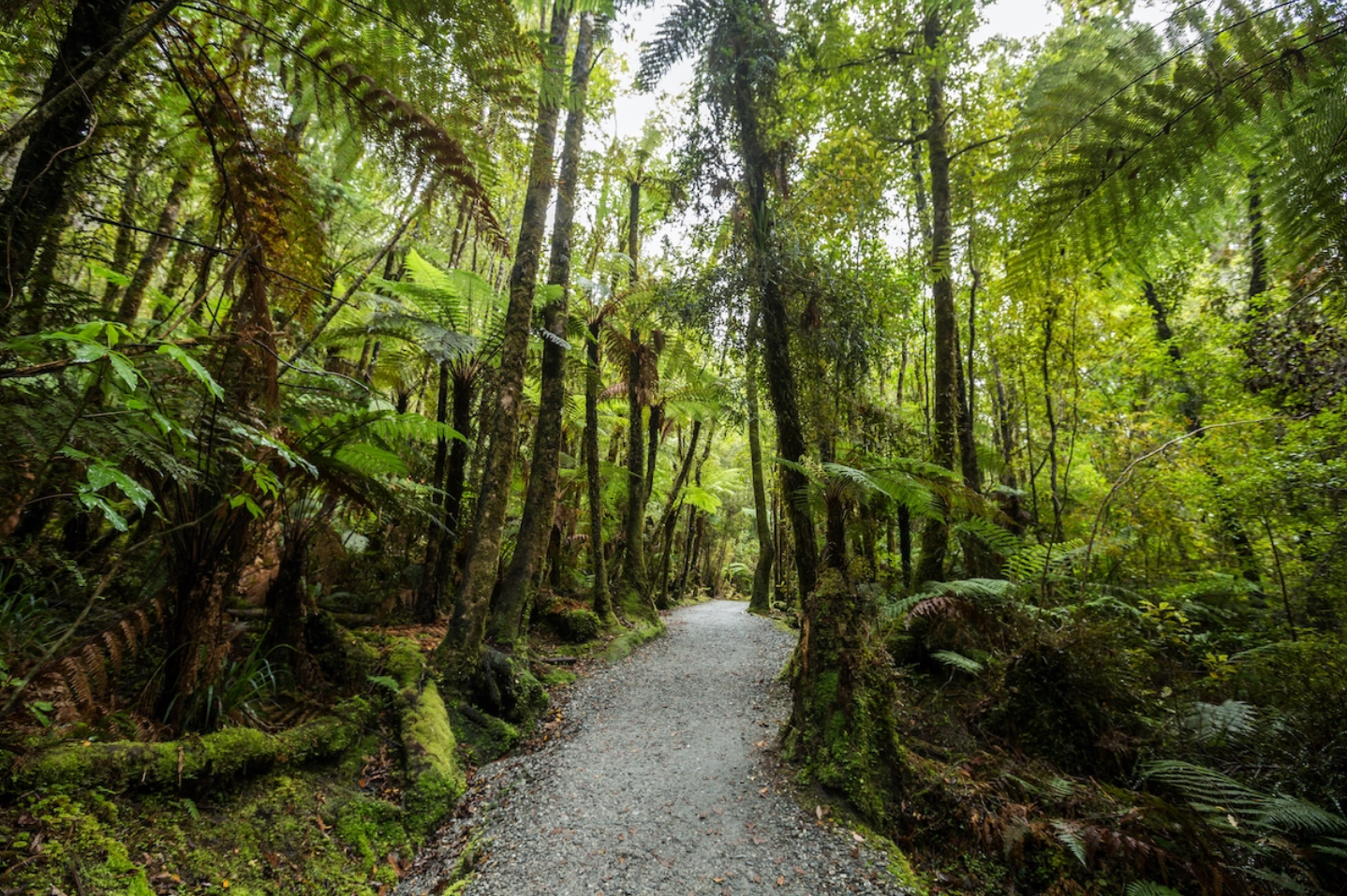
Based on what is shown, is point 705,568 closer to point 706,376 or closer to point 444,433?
point 706,376

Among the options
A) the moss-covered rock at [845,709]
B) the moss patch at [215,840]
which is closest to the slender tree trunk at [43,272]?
the moss patch at [215,840]

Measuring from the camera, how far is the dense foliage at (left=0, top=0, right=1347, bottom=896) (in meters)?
1.48

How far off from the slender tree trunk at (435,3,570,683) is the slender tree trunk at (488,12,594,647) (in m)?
0.79

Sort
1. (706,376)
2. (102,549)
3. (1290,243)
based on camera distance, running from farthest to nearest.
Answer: (706,376), (102,549), (1290,243)

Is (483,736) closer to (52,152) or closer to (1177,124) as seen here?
(52,152)

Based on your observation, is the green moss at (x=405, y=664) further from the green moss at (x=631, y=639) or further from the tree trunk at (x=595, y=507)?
the tree trunk at (x=595, y=507)

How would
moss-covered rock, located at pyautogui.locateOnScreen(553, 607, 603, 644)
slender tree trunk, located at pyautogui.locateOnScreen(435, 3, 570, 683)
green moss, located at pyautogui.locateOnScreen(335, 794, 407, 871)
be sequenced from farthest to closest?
moss-covered rock, located at pyautogui.locateOnScreen(553, 607, 603, 644) < slender tree trunk, located at pyautogui.locateOnScreen(435, 3, 570, 683) < green moss, located at pyautogui.locateOnScreen(335, 794, 407, 871)

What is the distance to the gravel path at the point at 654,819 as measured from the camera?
7.37 feet

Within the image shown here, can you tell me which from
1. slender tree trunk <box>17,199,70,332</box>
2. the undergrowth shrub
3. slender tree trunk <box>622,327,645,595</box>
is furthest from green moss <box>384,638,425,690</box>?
slender tree trunk <box>622,327,645,595</box>

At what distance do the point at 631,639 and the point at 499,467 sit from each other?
11.4 feet

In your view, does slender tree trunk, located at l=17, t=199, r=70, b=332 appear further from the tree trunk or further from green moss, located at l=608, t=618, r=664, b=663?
green moss, located at l=608, t=618, r=664, b=663

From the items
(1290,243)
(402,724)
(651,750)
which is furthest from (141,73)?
(651,750)

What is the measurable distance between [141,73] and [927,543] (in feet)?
21.6

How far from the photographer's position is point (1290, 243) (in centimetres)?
149
